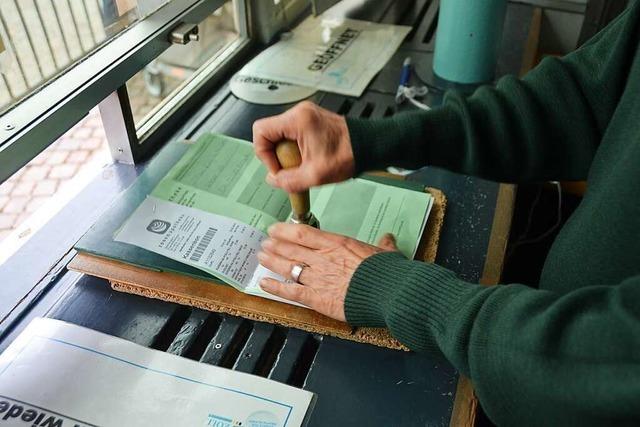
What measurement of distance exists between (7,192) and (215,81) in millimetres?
728

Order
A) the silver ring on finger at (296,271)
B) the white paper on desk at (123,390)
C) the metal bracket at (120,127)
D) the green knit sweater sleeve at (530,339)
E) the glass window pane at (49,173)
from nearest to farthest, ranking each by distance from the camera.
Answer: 1. the green knit sweater sleeve at (530,339)
2. the white paper on desk at (123,390)
3. the silver ring on finger at (296,271)
4. the metal bracket at (120,127)
5. the glass window pane at (49,173)

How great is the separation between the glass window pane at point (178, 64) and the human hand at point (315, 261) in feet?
1.33

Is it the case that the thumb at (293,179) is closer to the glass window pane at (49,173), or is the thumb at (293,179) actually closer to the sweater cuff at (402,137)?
the sweater cuff at (402,137)

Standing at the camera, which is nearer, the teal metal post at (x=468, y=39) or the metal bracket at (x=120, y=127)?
the metal bracket at (x=120, y=127)

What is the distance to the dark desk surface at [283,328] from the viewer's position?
0.59m

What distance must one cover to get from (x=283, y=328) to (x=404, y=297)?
0.54ft

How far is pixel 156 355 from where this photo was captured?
62cm

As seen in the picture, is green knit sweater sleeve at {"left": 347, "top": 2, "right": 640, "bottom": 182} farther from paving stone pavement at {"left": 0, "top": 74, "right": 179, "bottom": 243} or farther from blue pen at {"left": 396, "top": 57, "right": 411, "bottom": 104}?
paving stone pavement at {"left": 0, "top": 74, "right": 179, "bottom": 243}

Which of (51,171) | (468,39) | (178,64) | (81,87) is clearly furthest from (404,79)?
(178,64)

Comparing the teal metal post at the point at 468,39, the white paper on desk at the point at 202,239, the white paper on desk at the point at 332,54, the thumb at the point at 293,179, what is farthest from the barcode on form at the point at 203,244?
the teal metal post at the point at 468,39

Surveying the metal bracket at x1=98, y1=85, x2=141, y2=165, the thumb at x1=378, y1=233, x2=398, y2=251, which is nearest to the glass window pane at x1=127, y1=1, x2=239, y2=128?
the metal bracket at x1=98, y1=85, x2=141, y2=165

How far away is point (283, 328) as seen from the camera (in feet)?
2.18

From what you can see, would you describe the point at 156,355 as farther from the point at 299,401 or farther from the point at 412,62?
the point at 412,62

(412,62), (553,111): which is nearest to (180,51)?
(412,62)
